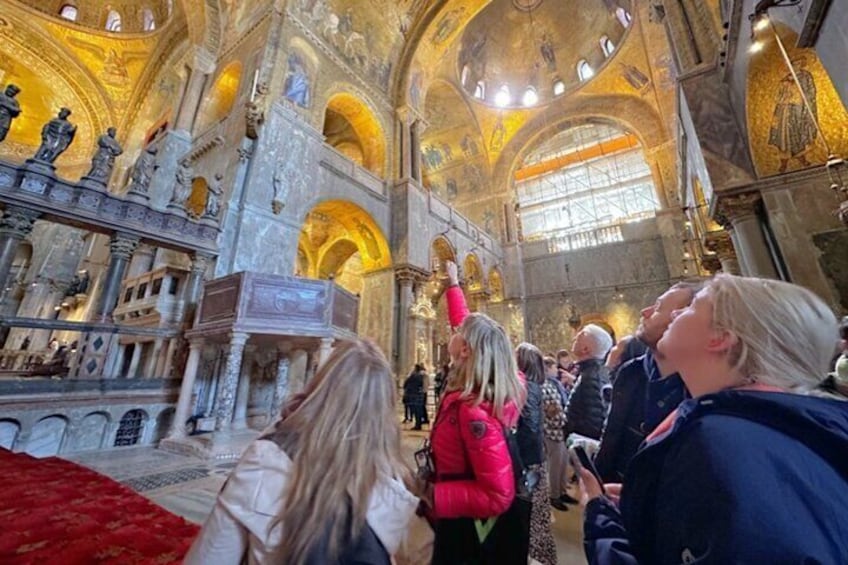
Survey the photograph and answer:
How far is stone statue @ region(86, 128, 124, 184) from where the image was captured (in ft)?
17.3

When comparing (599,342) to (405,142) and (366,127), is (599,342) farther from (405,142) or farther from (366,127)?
(366,127)

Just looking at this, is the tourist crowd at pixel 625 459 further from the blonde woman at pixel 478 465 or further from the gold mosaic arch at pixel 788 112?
the gold mosaic arch at pixel 788 112

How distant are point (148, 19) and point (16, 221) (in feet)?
48.2

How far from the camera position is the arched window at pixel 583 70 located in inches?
636

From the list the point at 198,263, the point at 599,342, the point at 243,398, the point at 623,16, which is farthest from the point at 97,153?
the point at 623,16

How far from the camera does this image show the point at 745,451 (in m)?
0.58

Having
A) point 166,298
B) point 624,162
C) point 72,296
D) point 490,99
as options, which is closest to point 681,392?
point 166,298

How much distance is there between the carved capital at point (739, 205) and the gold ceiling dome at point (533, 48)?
1364cm

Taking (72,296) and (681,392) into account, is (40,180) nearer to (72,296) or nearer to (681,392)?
(681,392)

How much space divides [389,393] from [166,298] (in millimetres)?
7732

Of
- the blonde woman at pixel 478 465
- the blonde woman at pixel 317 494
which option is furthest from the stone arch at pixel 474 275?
the blonde woman at pixel 317 494

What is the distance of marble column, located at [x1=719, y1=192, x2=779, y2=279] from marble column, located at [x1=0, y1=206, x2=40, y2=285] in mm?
10285

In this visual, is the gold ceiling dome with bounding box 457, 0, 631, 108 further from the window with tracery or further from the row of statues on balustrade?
the row of statues on balustrade

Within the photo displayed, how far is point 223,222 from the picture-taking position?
262 inches
